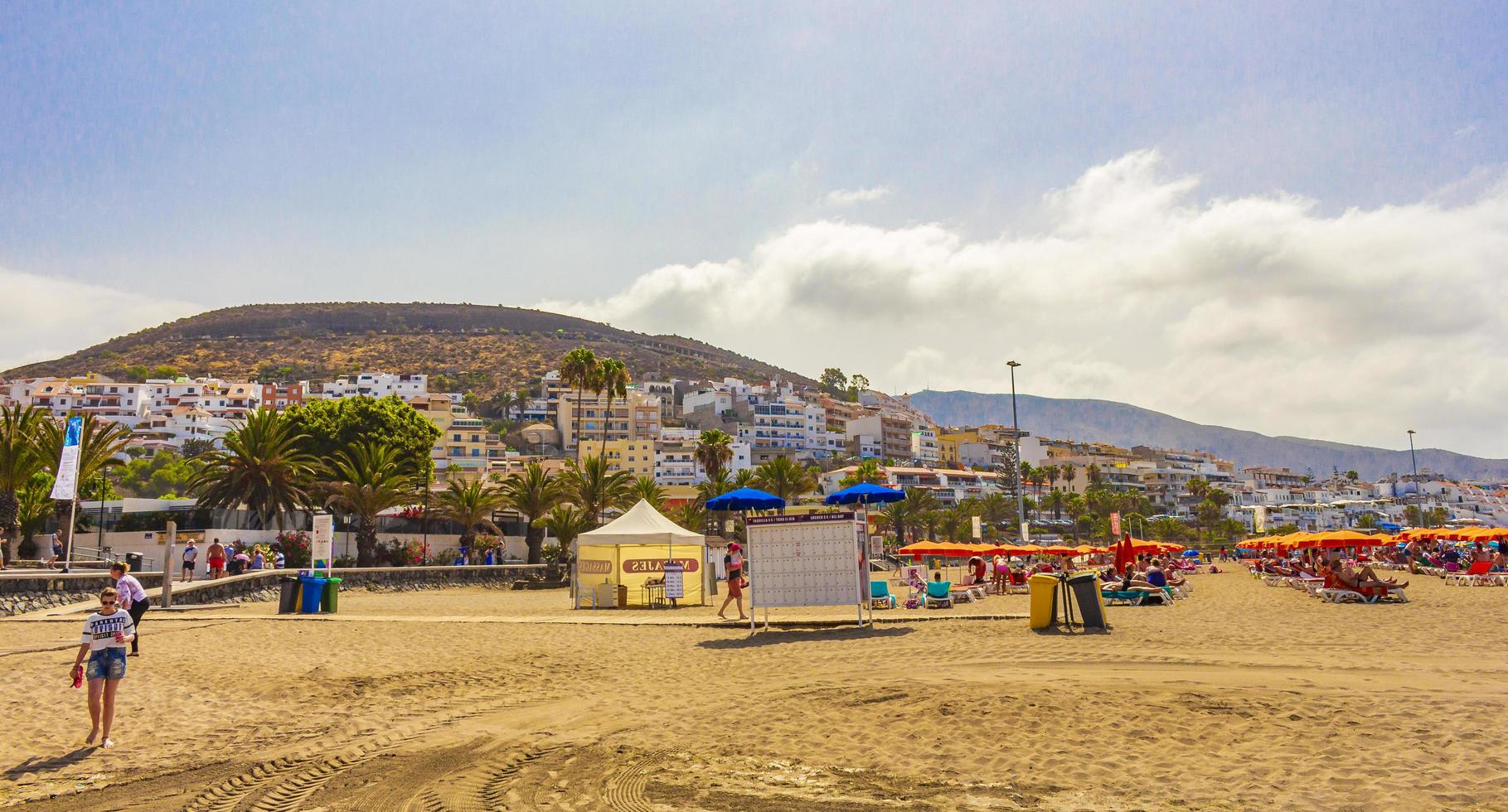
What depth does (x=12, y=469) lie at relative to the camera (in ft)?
96.7

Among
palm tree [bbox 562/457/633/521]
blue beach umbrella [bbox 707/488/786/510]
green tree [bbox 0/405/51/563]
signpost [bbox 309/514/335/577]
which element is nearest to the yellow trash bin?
blue beach umbrella [bbox 707/488/786/510]

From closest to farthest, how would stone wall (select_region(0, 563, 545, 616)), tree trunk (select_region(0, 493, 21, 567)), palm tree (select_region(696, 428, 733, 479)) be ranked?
stone wall (select_region(0, 563, 545, 616))
tree trunk (select_region(0, 493, 21, 567))
palm tree (select_region(696, 428, 733, 479))

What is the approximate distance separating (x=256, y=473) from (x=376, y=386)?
131537 mm

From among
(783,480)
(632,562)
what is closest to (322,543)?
(632,562)

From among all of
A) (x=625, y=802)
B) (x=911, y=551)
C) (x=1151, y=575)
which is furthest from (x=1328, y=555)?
(x=625, y=802)

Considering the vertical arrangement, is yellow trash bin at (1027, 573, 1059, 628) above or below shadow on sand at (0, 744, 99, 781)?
above

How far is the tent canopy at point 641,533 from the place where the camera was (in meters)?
24.3

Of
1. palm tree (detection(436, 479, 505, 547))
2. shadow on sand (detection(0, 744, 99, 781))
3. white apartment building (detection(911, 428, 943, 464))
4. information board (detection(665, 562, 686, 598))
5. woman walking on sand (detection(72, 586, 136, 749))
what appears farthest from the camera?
white apartment building (detection(911, 428, 943, 464))

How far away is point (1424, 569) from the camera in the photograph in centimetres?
3522

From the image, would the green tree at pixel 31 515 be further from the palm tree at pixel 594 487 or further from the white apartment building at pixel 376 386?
the white apartment building at pixel 376 386

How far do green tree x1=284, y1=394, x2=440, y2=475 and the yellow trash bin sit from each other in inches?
1780

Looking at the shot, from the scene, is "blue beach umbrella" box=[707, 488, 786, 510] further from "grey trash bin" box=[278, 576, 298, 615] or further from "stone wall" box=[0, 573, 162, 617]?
"stone wall" box=[0, 573, 162, 617]

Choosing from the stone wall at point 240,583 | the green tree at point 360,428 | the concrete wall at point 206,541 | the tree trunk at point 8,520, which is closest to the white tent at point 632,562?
the stone wall at point 240,583

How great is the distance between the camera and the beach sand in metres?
6.48
